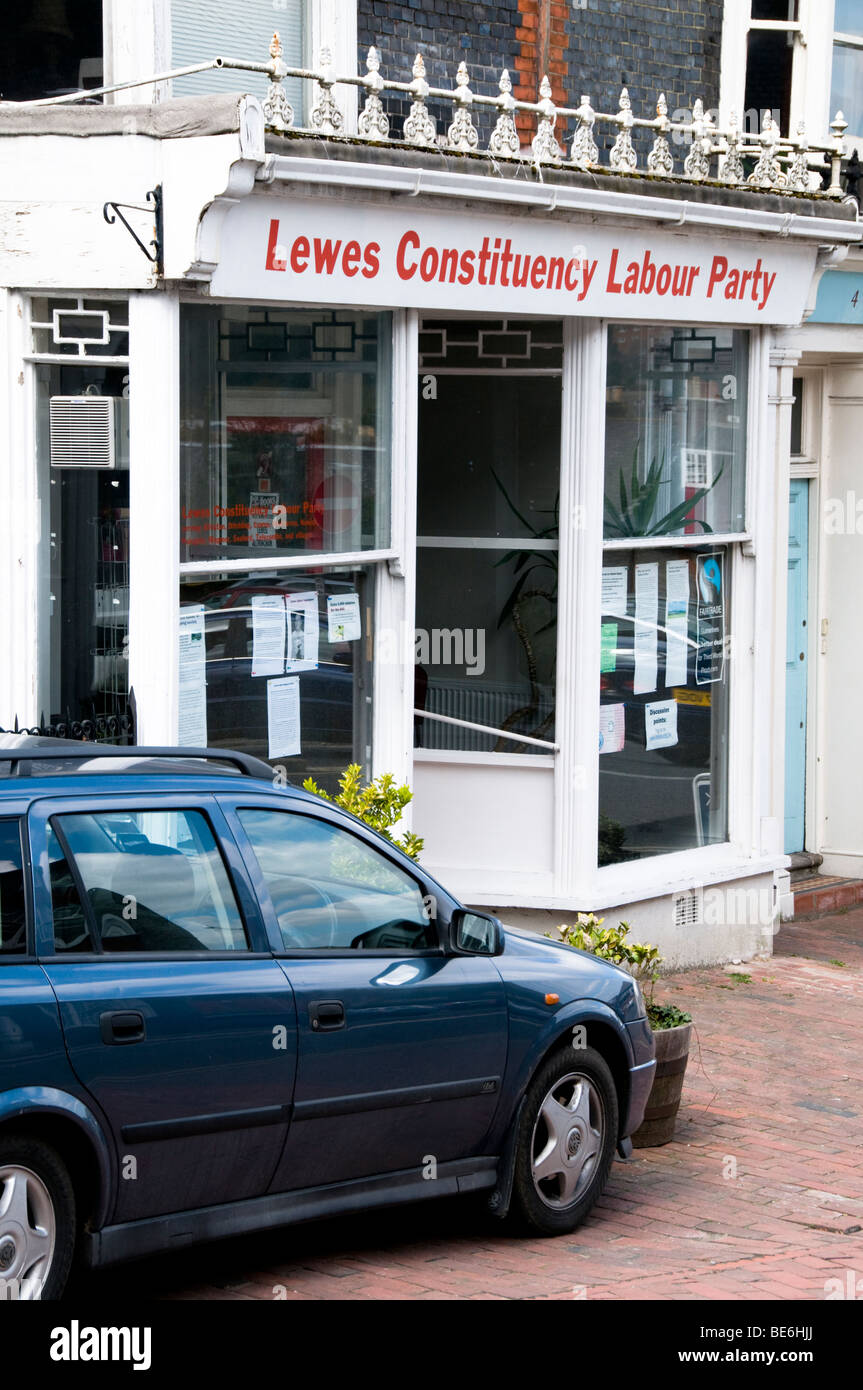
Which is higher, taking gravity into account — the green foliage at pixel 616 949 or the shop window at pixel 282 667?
the shop window at pixel 282 667

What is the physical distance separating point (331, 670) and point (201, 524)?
120 centimetres

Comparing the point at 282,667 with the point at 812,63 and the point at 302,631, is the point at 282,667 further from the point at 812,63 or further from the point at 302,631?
the point at 812,63

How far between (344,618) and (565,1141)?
3552 millimetres

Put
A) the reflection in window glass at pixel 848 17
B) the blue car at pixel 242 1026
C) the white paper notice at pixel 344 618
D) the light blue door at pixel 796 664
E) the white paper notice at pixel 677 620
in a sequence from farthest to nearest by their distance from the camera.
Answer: the light blue door at pixel 796 664, the reflection in window glass at pixel 848 17, the white paper notice at pixel 677 620, the white paper notice at pixel 344 618, the blue car at pixel 242 1026

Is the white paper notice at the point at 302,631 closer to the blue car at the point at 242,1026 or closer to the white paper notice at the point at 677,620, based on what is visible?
the white paper notice at the point at 677,620

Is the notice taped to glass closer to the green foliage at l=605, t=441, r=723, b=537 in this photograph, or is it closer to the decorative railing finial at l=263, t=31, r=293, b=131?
the green foliage at l=605, t=441, r=723, b=537

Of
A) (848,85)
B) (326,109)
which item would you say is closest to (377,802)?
(326,109)

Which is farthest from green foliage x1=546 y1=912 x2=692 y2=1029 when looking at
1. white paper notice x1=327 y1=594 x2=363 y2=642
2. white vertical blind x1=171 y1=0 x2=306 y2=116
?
white vertical blind x1=171 y1=0 x2=306 y2=116

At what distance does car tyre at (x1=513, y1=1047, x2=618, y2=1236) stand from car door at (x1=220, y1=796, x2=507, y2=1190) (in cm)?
24

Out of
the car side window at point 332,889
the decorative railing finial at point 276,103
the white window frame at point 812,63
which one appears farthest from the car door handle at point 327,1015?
the white window frame at point 812,63

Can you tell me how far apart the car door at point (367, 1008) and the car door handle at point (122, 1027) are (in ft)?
1.92

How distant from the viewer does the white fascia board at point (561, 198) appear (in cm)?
814

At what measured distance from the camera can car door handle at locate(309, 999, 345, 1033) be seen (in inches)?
215

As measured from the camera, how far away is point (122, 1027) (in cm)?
496
